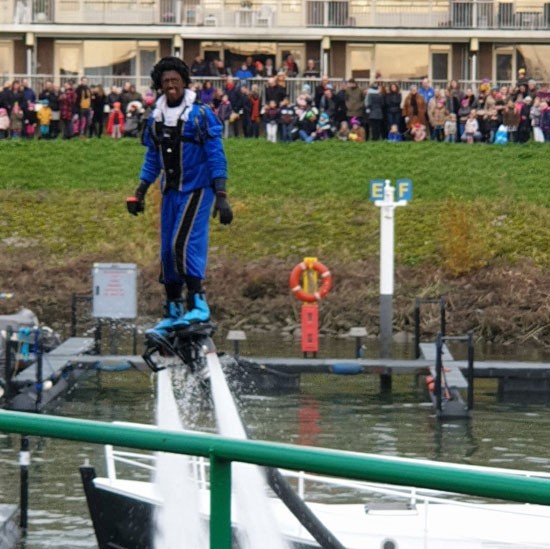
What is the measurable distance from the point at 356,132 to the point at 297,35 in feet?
36.8

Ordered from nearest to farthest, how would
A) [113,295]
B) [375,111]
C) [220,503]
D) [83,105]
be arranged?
[220,503], [113,295], [375,111], [83,105]

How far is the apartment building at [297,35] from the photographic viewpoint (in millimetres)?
56094

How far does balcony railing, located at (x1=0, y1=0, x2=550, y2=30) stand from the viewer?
5619cm

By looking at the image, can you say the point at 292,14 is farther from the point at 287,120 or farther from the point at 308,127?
the point at 287,120

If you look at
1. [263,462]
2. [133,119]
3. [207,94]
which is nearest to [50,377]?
[207,94]

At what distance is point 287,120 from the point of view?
149 ft

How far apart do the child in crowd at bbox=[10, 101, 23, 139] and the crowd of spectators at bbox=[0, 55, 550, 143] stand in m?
0.03

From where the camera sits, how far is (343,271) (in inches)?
1501

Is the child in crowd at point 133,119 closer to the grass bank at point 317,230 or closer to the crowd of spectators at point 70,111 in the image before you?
the crowd of spectators at point 70,111

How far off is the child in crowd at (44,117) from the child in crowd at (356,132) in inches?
330

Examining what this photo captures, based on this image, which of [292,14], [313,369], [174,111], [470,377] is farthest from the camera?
[292,14]

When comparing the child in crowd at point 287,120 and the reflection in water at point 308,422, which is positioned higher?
the child in crowd at point 287,120

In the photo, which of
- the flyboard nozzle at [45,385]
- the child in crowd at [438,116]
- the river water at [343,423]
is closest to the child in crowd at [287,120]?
the child in crowd at [438,116]

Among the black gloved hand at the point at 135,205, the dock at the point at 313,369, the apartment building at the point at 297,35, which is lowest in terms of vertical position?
the dock at the point at 313,369
